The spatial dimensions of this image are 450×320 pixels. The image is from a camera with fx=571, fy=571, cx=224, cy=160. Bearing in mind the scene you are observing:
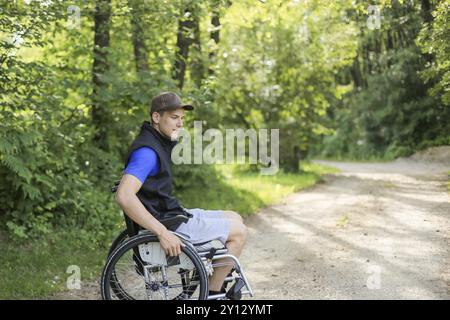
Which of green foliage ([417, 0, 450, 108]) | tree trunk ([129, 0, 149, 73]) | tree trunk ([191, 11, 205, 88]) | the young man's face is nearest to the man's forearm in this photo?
the young man's face

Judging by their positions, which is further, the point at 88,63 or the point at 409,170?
the point at 88,63

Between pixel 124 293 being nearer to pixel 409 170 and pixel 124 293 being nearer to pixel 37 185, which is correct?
pixel 37 185

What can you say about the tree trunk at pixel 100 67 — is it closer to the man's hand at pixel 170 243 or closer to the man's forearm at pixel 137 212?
the man's forearm at pixel 137 212

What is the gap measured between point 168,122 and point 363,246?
11.0 ft

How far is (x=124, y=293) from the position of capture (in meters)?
4.23

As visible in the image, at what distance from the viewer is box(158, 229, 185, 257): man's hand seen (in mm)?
3895

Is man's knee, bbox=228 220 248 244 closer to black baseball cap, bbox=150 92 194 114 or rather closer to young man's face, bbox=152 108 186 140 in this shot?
young man's face, bbox=152 108 186 140

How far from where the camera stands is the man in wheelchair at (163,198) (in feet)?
12.8

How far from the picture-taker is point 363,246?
659cm

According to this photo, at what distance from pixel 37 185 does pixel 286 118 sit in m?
8.54

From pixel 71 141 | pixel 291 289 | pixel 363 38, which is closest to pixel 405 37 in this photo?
pixel 291 289

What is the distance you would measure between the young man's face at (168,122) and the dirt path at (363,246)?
193 cm

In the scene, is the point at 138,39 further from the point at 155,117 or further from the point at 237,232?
the point at 237,232

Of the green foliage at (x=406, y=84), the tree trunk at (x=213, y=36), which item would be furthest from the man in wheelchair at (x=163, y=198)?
the tree trunk at (x=213, y=36)
